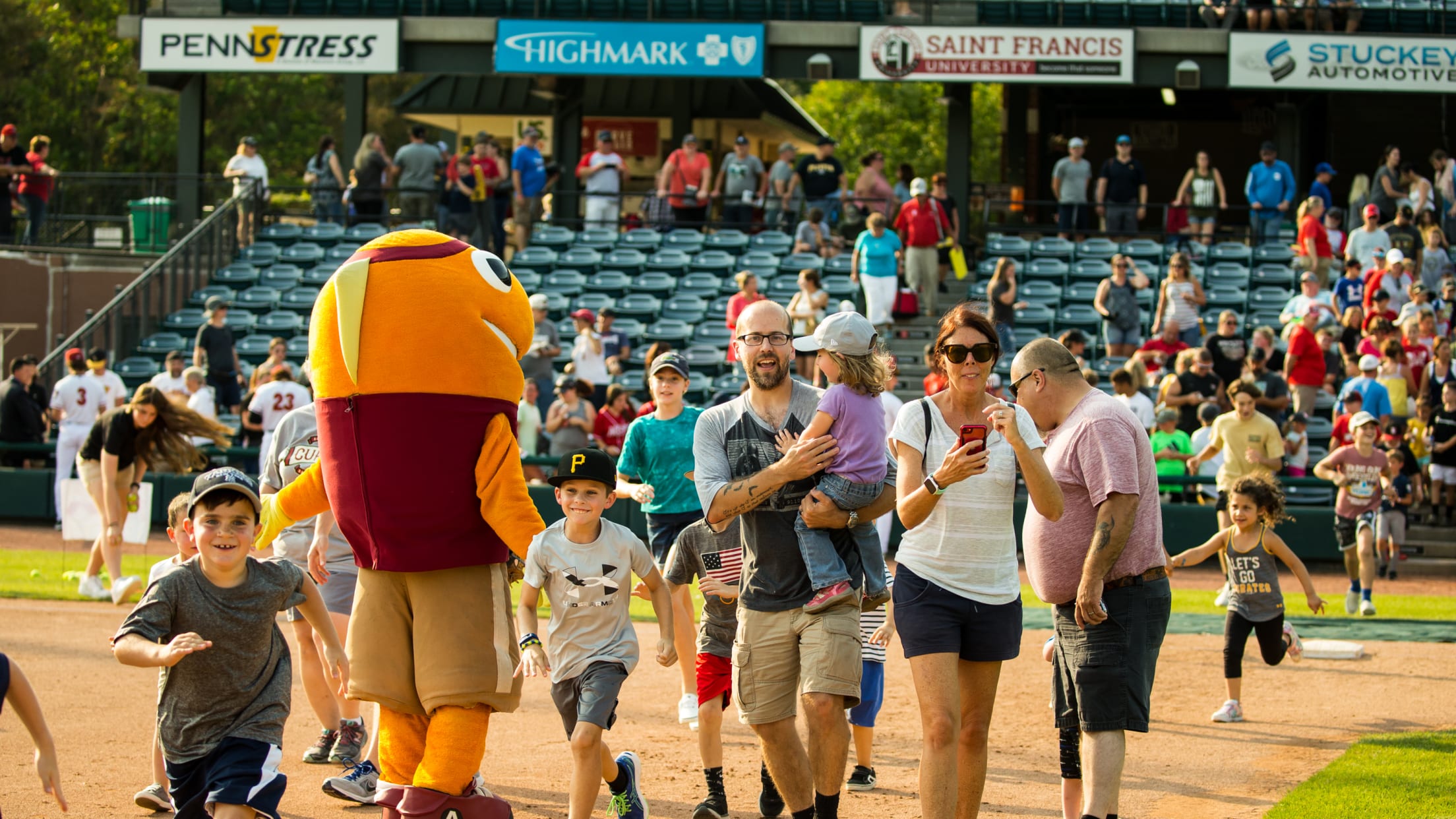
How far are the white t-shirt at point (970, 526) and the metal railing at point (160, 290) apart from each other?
629 inches

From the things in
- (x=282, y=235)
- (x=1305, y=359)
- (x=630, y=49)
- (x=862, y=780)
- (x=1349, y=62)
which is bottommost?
(x=862, y=780)

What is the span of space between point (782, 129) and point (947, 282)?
12308 millimetres

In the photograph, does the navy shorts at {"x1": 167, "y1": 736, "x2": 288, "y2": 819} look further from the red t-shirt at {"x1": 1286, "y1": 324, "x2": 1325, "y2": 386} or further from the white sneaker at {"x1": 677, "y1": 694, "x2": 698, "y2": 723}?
the red t-shirt at {"x1": 1286, "y1": 324, "x2": 1325, "y2": 386}

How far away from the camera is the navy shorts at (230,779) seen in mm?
5129

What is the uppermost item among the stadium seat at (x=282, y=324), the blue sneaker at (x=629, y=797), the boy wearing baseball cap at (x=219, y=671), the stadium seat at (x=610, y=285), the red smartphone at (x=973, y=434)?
the stadium seat at (x=610, y=285)

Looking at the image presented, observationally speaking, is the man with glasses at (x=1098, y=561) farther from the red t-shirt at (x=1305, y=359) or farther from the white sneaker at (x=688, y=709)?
the red t-shirt at (x=1305, y=359)

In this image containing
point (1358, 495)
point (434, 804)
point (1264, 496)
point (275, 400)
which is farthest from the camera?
point (275, 400)

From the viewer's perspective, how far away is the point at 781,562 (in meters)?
6.10

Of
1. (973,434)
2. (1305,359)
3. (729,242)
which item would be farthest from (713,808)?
(729,242)

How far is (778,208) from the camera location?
23109mm

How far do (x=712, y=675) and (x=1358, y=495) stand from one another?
29.3 feet

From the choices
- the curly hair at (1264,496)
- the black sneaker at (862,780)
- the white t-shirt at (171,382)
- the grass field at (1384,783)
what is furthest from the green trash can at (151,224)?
the grass field at (1384,783)

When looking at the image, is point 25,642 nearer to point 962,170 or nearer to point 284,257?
point 284,257

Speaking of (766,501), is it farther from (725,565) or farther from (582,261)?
(582,261)
